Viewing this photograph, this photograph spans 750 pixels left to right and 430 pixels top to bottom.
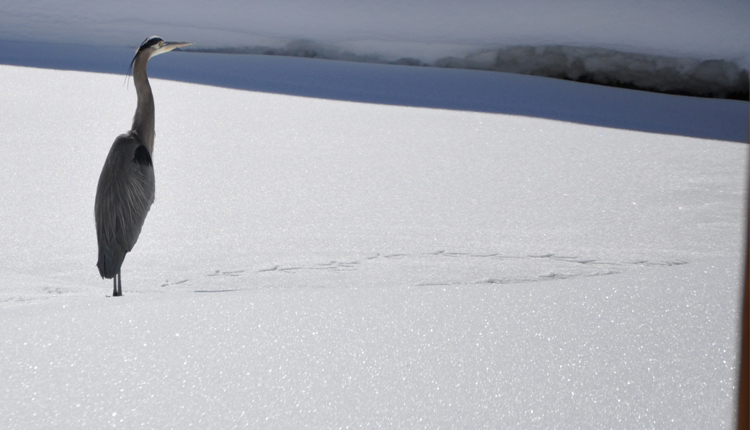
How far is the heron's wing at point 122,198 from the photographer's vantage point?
203 cm

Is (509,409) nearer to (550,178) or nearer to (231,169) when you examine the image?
(550,178)

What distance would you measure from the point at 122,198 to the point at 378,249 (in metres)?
0.65

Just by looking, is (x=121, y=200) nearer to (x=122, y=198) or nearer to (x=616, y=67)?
(x=122, y=198)

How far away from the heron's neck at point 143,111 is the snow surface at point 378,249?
282 millimetres

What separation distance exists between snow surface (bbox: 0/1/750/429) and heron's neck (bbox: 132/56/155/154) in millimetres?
282

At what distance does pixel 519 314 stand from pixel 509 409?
0.41 metres

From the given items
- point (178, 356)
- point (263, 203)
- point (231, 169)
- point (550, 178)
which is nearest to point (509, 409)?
point (178, 356)

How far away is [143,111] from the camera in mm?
2318

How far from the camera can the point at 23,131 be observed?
3.42 metres

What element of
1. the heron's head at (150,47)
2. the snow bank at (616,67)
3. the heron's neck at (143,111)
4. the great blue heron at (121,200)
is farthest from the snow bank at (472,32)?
the great blue heron at (121,200)

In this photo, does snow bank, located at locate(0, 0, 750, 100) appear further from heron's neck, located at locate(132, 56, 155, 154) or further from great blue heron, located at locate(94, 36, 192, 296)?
great blue heron, located at locate(94, 36, 192, 296)

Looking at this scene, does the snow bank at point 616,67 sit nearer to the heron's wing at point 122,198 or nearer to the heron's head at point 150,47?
the heron's head at point 150,47

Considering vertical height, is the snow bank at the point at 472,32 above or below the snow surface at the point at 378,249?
above

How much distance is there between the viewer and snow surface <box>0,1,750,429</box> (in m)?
Answer: 1.32
